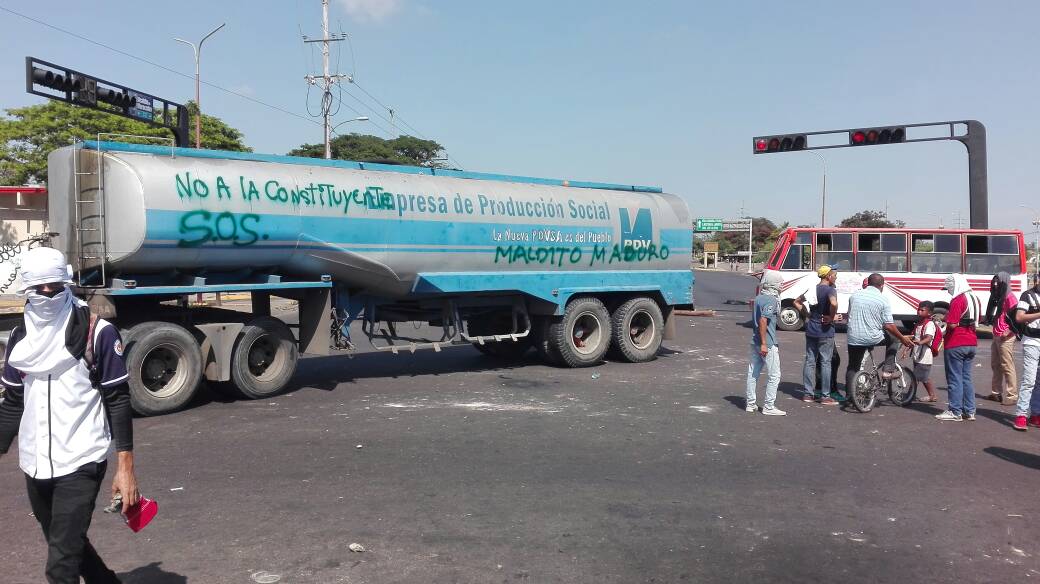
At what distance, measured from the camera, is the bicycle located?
999cm

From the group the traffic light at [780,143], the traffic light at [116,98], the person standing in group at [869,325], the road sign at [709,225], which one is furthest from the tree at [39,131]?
the road sign at [709,225]

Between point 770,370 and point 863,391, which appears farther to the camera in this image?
point 863,391

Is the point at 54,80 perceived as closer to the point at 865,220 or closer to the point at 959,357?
the point at 959,357

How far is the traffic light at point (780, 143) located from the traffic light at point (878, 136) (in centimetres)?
162

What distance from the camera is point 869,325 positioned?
9.98 m

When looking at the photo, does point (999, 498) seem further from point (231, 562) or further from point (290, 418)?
point (290, 418)

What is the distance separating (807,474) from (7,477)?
6.85 meters

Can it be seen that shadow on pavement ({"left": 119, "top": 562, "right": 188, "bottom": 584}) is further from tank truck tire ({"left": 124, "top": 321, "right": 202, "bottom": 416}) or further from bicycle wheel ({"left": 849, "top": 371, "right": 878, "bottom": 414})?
bicycle wheel ({"left": 849, "top": 371, "right": 878, "bottom": 414})

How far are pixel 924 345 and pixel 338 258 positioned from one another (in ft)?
25.5

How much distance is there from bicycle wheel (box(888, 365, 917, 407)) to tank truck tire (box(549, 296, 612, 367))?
5.12m

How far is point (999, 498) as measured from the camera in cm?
655

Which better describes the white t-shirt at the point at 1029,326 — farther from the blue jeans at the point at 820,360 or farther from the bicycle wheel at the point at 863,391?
the blue jeans at the point at 820,360

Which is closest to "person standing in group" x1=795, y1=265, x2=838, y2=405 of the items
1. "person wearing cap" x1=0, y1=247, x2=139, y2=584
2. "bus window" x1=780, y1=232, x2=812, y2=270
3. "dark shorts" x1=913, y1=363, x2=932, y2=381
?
"dark shorts" x1=913, y1=363, x2=932, y2=381

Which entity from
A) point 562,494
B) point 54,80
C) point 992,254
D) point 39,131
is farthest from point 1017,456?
point 39,131
